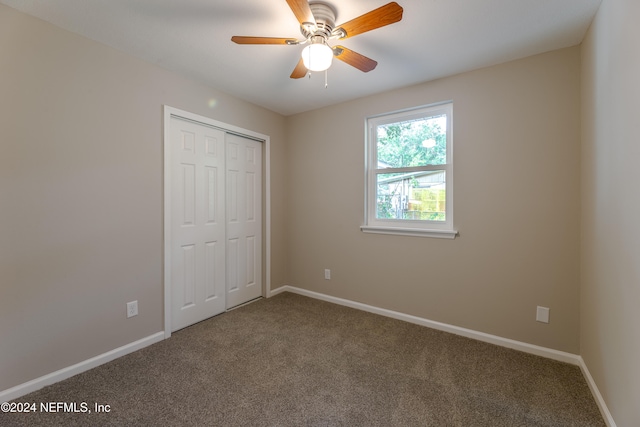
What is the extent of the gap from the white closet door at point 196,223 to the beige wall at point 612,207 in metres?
2.93

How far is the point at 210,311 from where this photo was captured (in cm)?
283

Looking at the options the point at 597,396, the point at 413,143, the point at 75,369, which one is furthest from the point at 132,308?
the point at 597,396

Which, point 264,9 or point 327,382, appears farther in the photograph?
point 327,382

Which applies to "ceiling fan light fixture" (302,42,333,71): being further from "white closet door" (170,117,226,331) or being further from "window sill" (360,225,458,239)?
"window sill" (360,225,458,239)

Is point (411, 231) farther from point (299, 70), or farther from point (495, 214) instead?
point (299, 70)

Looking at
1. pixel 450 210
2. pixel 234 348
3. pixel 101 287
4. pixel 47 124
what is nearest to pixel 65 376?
pixel 101 287

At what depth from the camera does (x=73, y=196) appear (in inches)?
73.9

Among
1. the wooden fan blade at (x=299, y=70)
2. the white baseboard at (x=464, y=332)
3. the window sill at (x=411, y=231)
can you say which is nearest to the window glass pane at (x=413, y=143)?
the window sill at (x=411, y=231)

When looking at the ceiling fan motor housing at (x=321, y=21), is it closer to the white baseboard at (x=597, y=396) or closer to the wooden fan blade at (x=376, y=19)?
the wooden fan blade at (x=376, y=19)

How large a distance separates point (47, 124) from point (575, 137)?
359cm

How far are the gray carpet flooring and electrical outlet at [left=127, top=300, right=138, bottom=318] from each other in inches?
11.8

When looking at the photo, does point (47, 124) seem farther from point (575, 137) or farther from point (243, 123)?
point (575, 137)

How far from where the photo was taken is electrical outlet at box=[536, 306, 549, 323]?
210cm

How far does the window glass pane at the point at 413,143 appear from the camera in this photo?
2611 mm
